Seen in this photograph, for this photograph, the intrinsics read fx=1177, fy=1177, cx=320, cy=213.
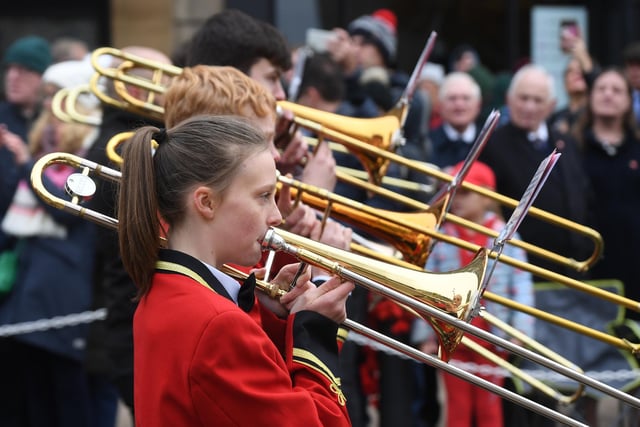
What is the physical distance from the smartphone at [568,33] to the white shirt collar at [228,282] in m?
6.22

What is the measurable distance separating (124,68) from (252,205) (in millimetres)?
1632

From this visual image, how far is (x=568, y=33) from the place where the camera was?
9.27 metres

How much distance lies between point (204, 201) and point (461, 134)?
419cm

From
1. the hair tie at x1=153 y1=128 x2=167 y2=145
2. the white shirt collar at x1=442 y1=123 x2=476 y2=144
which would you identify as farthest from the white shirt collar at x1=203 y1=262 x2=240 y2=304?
the white shirt collar at x1=442 y1=123 x2=476 y2=144

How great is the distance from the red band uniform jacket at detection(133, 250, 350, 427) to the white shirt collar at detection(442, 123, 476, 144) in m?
4.12

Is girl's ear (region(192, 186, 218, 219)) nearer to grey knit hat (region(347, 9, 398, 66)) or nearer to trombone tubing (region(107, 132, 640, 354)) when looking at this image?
trombone tubing (region(107, 132, 640, 354))

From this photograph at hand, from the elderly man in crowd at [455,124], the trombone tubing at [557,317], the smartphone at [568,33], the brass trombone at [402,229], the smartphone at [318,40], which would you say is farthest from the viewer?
the smartphone at [568,33]

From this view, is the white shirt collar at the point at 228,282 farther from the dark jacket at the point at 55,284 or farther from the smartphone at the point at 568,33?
the smartphone at the point at 568,33

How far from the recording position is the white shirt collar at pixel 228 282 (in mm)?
2461

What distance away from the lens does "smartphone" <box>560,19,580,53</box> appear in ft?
28.4

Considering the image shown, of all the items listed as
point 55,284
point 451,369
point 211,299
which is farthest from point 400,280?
point 55,284

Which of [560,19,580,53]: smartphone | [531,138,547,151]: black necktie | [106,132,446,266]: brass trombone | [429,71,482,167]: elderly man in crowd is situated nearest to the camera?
[106,132,446,266]: brass trombone

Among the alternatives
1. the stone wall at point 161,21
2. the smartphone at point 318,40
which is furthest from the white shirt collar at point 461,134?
the stone wall at point 161,21

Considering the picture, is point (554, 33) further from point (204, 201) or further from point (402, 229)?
point (204, 201)
